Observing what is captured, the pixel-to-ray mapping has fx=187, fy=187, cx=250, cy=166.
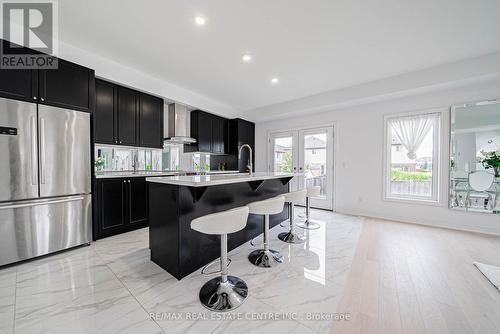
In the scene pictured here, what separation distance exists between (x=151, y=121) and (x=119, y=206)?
170 centimetres

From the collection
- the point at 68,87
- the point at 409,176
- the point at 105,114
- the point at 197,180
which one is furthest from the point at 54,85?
the point at 409,176

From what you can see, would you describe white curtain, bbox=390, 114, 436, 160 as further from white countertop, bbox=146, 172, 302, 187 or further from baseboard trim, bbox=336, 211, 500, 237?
white countertop, bbox=146, 172, 302, 187

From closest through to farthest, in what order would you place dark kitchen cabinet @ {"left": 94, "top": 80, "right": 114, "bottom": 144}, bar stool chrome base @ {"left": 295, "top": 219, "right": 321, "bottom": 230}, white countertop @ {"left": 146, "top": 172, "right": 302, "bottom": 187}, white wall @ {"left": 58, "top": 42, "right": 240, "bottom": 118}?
white countertop @ {"left": 146, "top": 172, "right": 302, "bottom": 187}
white wall @ {"left": 58, "top": 42, "right": 240, "bottom": 118}
dark kitchen cabinet @ {"left": 94, "top": 80, "right": 114, "bottom": 144}
bar stool chrome base @ {"left": 295, "top": 219, "right": 321, "bottom": 230}

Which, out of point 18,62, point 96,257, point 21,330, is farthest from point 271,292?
point 18,62

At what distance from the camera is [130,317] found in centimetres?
142

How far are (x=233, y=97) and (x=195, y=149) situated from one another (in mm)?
1643

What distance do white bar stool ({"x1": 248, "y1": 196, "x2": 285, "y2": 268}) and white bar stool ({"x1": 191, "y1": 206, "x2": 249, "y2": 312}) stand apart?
0.42m

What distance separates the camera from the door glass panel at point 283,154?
18.4 ft

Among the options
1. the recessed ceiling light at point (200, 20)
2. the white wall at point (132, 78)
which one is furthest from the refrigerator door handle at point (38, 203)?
the recessed ceiling light at point (200, 20)

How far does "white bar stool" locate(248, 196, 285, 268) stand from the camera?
2.08m

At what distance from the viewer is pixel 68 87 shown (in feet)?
8.16

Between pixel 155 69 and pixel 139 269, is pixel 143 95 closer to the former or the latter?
pixel 155 69

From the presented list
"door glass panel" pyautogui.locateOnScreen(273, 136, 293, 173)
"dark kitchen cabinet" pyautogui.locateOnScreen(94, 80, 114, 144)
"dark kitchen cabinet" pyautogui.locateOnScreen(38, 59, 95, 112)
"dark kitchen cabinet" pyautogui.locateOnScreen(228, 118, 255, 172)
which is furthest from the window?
"dark kitchen cabinet" pyautogui.locateOnScreen(38, 59, 95, 112)

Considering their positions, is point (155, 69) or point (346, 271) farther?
point (155, 69)
